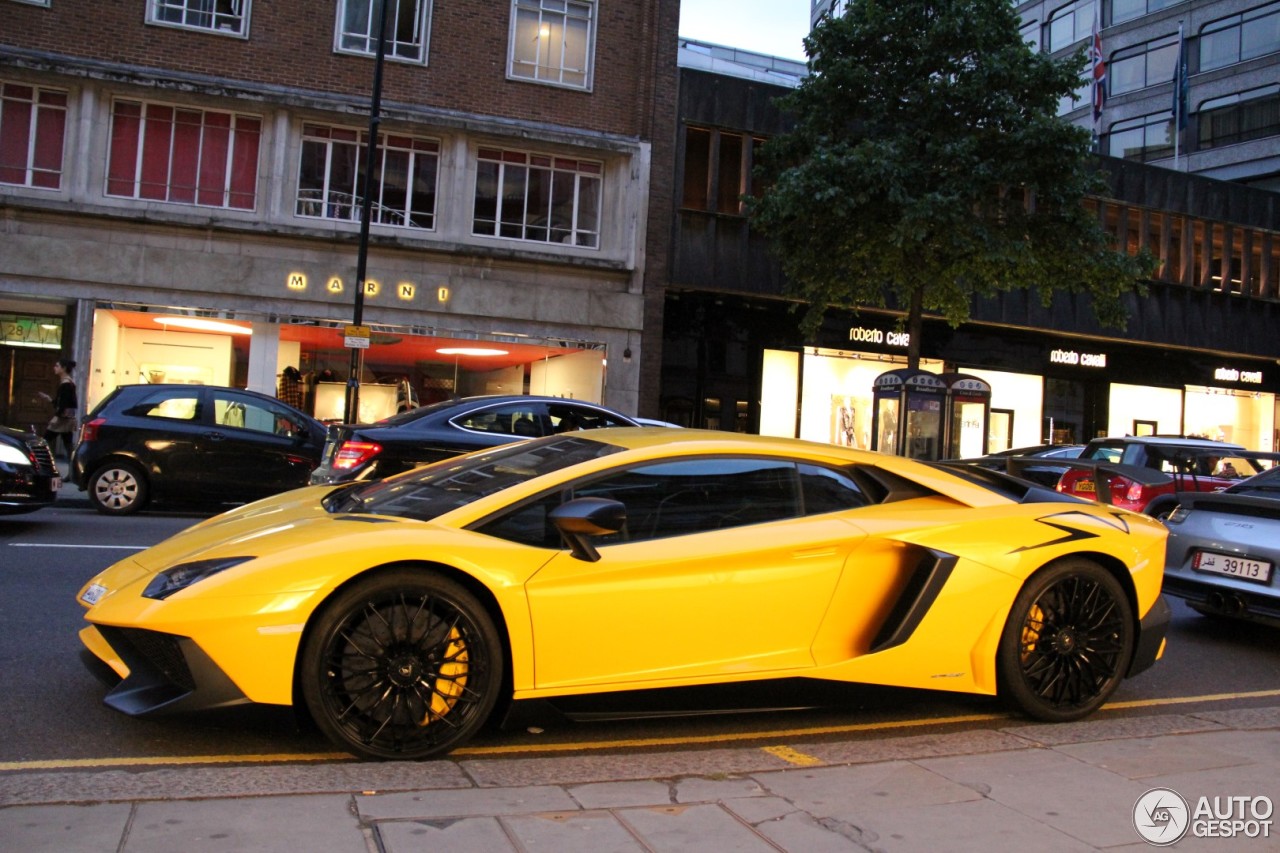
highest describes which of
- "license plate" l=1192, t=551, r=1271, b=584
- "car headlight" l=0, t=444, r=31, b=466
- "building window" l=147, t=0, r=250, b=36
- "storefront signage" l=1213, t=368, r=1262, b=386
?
"building window" l=147, t=0, r=250, b=36

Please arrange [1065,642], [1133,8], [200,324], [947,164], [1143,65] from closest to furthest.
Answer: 1. [1065,642]
2. [947,164]
3. [200,324]
4. [1143,65]
5. [1133,8]

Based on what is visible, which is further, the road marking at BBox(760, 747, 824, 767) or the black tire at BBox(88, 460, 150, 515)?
the black tire at BBox(88, 460, 150, 515)

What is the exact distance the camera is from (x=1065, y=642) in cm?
489

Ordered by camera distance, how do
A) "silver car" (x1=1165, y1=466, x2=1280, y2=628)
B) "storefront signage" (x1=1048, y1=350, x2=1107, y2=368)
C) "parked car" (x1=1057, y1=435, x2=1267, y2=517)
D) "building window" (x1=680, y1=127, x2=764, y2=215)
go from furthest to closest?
1. "storefront signage" (x1=1048, y1=350, x2=1107, y2=368)
2. "building window" (x1=680, y1=127, x2=764, y2=215)
3. "parked car" (x1=1057, y1=435, x2=1267, y2=517)
4. "silver car" (x1=1165, y1=466, x2=1280, y2=628)

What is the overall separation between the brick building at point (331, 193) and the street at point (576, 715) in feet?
48.5

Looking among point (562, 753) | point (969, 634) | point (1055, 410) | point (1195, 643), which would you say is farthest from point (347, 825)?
point (1055, 410)

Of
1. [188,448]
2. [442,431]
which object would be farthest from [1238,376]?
[188,448]

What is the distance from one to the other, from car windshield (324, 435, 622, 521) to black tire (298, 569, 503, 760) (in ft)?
1.41

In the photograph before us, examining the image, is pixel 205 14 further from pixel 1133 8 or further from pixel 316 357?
pixel 1133 8

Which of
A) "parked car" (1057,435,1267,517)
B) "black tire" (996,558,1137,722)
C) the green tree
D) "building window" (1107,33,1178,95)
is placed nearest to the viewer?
"black tire" (996,558,1137,722)

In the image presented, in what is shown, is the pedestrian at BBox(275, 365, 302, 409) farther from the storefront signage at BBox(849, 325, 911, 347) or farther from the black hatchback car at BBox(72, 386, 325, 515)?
the storefront signage at BBox(849, 325, 911, 347)

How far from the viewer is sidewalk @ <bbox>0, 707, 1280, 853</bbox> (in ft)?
10.2

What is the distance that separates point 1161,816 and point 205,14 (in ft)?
70.8

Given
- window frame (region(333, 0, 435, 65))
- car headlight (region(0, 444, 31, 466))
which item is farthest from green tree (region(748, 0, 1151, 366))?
car headlight (region(0, 444, 31, 466))
